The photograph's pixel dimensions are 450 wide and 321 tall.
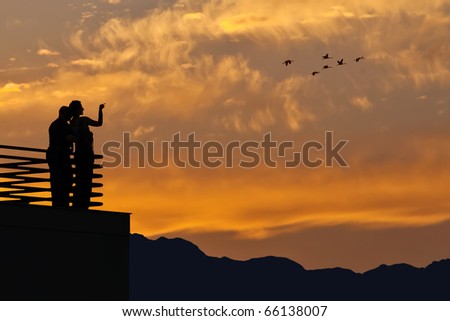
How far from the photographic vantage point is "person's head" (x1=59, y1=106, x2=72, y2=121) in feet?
99.1

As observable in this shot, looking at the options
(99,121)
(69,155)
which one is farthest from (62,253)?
(99,121)

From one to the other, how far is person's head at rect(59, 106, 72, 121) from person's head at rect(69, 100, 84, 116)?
79 mm

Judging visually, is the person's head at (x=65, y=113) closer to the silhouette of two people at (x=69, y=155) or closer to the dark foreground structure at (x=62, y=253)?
the silhouette of two people at (x=69, y=155)

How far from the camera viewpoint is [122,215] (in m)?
31.8

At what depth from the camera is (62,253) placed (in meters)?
30.5

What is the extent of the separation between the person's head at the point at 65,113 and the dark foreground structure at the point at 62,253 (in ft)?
6.55

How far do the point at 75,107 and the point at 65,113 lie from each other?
25 centimetres

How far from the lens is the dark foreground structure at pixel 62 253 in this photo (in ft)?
96.6


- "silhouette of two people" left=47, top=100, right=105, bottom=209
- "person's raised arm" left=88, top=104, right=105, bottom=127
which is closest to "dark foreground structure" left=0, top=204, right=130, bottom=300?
"silhouette of two people" left=47, top=100, right=105, bottom=209

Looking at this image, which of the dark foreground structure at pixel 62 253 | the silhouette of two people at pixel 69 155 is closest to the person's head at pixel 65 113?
the silhouette of two people at pixel 69 155

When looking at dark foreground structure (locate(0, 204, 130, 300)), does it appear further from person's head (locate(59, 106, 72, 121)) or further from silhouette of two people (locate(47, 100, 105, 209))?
person's head (locate(59, 106, 72, 121))

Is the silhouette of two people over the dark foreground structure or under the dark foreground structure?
over
